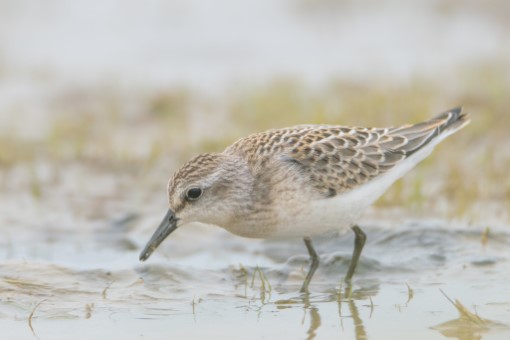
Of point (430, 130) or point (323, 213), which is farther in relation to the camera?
point (430, 130)

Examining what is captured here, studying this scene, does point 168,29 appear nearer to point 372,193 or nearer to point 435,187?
point 435,187

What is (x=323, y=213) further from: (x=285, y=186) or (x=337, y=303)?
(x=337, y=303)

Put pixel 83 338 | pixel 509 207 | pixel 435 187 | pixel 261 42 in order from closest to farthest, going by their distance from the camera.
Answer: pixel 83 338 < pixel 509 207 < pixel 435 187 < pixel 261 42

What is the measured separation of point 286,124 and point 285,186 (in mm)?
4513

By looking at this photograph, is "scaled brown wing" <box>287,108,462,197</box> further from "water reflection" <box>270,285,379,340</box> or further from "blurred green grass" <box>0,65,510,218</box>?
"blurred green grass" <box>0,65,510,218</box>

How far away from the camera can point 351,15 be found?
16844 mm

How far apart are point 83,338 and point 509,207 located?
4531mm

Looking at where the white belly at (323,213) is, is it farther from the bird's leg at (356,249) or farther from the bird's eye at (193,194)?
the bird's eye at (193,194)

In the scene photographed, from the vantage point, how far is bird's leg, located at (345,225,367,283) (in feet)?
24.6

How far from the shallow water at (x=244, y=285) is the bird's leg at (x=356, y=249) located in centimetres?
10

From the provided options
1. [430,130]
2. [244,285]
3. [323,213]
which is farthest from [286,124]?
[323,213]

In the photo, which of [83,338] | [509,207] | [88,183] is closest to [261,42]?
[88,183]

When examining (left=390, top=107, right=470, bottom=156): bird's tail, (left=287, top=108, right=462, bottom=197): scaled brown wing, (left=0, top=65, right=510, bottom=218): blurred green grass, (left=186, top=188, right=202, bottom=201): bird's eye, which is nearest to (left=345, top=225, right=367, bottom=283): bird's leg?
(left=287, top=108, right=462, bottom=197): scaled brown wing

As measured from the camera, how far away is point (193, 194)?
704 cm
